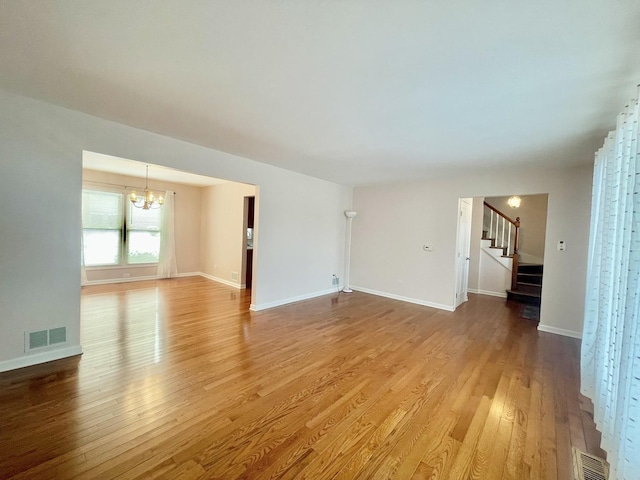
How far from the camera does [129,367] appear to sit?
2.61 m

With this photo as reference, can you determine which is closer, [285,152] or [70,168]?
[70,168]

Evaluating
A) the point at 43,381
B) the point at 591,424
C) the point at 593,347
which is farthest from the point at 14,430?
the point at 593,347

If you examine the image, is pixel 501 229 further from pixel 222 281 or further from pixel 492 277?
pixel 222 281

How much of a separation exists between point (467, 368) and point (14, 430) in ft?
12.6

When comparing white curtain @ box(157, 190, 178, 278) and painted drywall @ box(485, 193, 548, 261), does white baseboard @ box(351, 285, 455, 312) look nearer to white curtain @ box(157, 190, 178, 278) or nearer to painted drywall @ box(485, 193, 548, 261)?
painted drywall @ box(485, 193, 548, 261)

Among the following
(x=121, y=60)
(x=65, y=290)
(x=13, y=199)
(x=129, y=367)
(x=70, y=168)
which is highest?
(x=121, y=60)

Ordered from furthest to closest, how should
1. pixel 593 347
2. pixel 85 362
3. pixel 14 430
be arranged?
pixel 85 362 < pixel 593 347 < pixel 14 430

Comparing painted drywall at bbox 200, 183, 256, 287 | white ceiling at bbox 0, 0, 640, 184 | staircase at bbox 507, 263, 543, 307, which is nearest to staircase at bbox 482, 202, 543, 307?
staircase at bbox 507, 263, 543, 307

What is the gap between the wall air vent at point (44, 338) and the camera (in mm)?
2541

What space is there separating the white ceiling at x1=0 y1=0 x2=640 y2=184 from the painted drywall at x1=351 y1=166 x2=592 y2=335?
4.02 ft

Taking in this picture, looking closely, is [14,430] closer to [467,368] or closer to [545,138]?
[467,368]

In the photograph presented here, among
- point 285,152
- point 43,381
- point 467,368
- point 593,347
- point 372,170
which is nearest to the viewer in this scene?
point 43,381

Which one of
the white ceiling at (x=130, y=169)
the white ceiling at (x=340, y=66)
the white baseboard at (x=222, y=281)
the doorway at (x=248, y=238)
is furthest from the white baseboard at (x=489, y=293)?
the white ceiling at (x=130, y=169)

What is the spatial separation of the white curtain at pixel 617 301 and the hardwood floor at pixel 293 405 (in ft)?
1.29
